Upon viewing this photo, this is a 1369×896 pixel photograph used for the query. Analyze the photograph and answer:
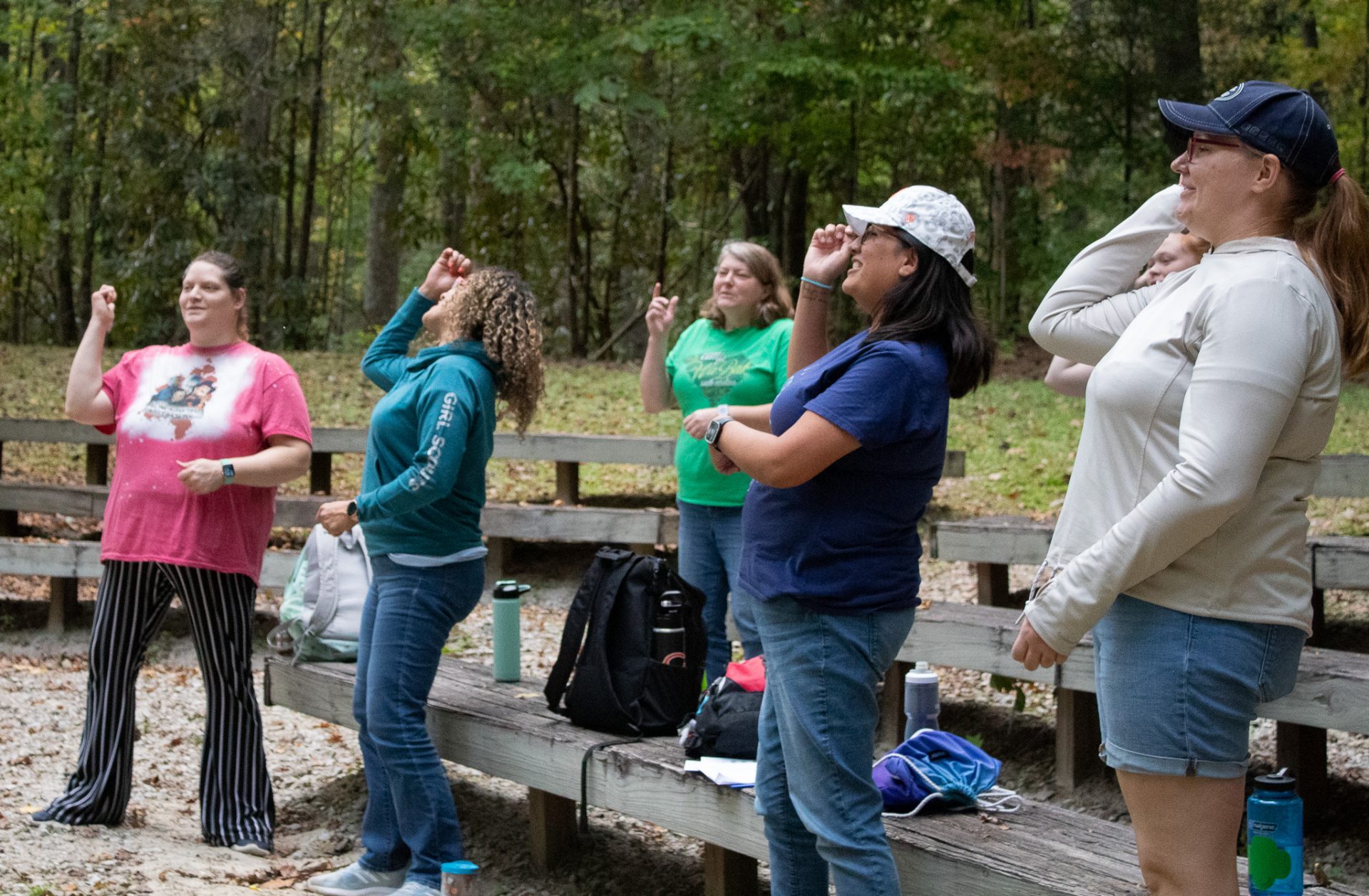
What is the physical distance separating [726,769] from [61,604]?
5.10 meters

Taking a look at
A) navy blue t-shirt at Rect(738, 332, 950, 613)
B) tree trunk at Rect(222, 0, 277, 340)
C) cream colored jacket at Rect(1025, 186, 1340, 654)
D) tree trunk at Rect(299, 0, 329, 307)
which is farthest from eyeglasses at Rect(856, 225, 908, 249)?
tree trunk at Rect(299, 0, 329, 307)

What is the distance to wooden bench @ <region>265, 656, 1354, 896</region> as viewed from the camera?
288 centimetres

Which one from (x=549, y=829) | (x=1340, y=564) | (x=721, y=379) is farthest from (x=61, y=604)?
(x=1340, y=564)

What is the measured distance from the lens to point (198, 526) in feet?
13.8

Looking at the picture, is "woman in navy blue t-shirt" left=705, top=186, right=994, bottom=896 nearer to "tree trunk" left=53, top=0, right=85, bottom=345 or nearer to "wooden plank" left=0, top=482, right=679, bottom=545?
"wooden plank" left=0, top=482, right=679, bottom=545

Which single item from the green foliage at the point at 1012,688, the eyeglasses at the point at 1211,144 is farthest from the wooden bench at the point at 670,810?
the green foliage at the point at 1012,688

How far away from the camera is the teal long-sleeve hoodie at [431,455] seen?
3.59 meters

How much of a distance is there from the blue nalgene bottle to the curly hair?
7.12ft

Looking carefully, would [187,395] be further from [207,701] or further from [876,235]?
[876,235]

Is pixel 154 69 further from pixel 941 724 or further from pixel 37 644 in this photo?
pixel 941 724

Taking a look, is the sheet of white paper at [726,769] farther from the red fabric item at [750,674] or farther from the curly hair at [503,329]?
the curly hair at [503,329]

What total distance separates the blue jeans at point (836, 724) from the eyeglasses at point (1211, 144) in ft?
3.33

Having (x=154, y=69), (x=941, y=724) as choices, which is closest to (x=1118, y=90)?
(x=154, y=69)

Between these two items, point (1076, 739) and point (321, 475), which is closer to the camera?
point (1076, 739)
